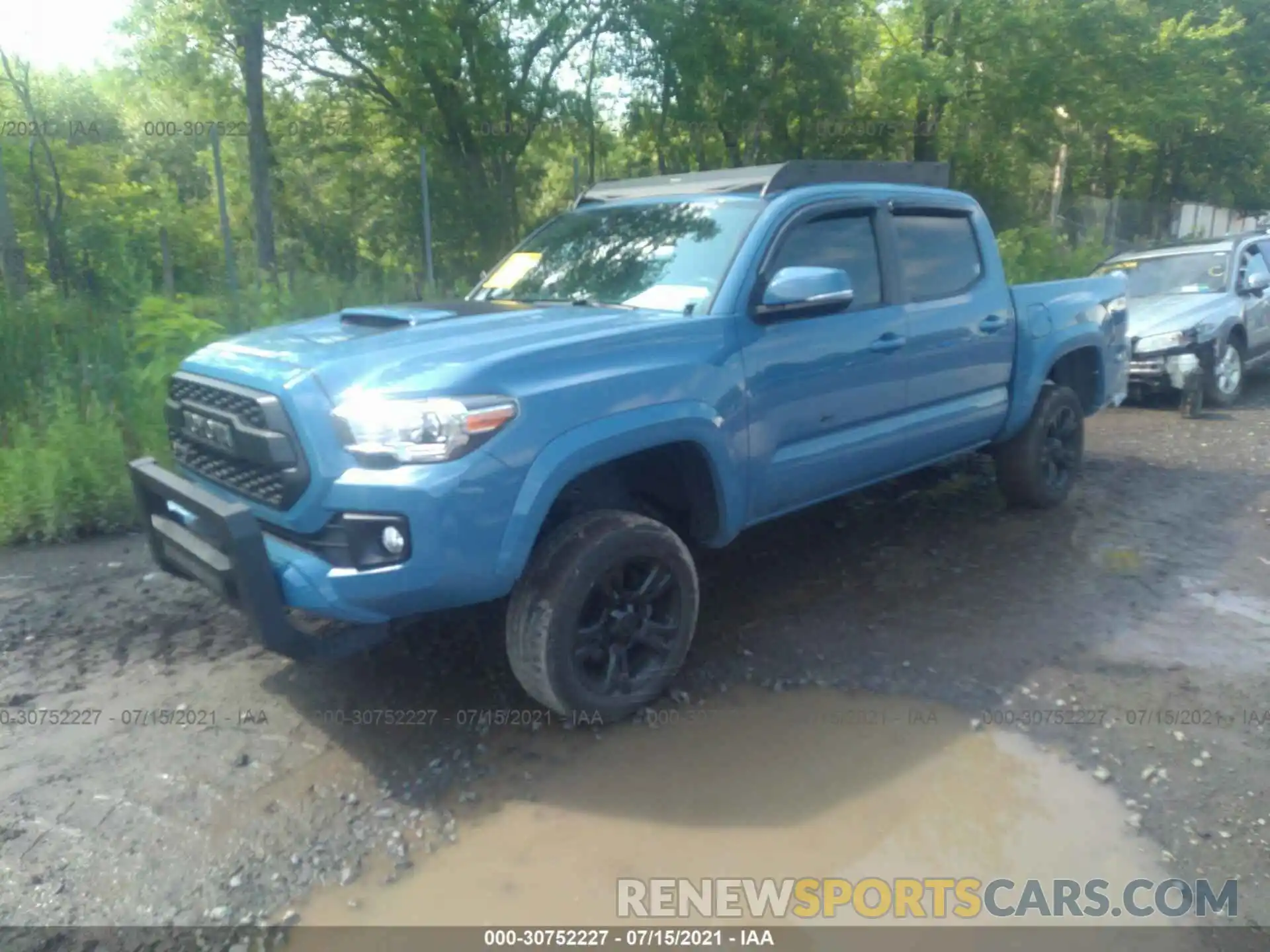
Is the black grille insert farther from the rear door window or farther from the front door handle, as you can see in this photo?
the rear door window

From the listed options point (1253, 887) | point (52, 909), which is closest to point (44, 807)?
point (52, 909)

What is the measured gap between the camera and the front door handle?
438 centimetres

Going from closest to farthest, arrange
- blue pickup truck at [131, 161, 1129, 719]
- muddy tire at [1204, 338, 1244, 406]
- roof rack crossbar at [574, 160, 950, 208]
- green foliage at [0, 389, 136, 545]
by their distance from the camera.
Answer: blue pickup truck at [131, 161, 1129, 719] → roof rack crossbar at [574, 160, 950, 208] → green foliage at [0, 389, 136, 545] → muddy tire at [1204, 338, 1244, 406]

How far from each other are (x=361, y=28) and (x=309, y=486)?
37.6ft

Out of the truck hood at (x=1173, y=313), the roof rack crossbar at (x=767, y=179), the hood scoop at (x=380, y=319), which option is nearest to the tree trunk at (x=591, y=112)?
the truck hood at (x=1173, y=313)

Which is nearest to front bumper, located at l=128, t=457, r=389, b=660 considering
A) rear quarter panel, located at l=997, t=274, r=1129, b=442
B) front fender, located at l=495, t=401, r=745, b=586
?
front fender, located at l=495, t=401, r=745, b=586

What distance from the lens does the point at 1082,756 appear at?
334 cm

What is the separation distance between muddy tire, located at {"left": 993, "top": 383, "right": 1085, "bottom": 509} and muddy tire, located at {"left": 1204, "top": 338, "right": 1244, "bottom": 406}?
3.94 m

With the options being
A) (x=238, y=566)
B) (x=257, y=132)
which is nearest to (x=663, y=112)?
(x=257, y=132)

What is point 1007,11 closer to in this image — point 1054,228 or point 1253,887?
point 1054,228

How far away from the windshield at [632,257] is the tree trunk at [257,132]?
7.35 metres

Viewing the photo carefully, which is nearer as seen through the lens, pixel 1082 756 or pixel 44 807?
pixel 44 807

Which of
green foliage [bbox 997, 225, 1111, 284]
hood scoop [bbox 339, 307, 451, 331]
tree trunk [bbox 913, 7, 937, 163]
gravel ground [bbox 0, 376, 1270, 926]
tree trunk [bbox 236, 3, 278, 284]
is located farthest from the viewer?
tree trunk [bbox 913, 7, 937, 163]

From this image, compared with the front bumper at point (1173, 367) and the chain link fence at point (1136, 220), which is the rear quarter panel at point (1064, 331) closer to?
the front bumper at point (1173, 367)
